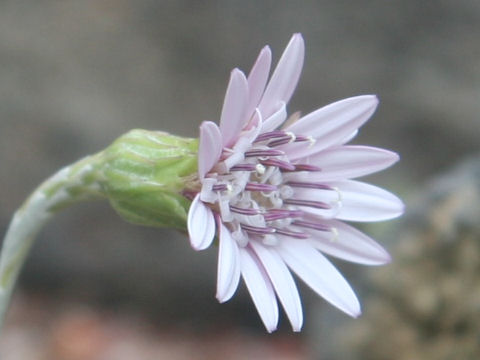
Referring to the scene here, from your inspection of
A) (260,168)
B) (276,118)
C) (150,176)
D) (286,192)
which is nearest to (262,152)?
(260,168)

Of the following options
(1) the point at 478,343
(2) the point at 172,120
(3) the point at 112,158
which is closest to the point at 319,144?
(3) the point at 112,158

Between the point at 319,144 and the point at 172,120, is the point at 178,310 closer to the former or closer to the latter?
the point at 172,120

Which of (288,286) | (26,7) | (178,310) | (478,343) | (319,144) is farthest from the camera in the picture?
(178,310)

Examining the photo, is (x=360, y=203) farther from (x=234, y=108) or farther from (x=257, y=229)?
(x=234, y=108)

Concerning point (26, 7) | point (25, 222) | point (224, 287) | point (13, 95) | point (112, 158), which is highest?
point (26, 7)

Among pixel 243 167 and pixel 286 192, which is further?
pixel 286 192
